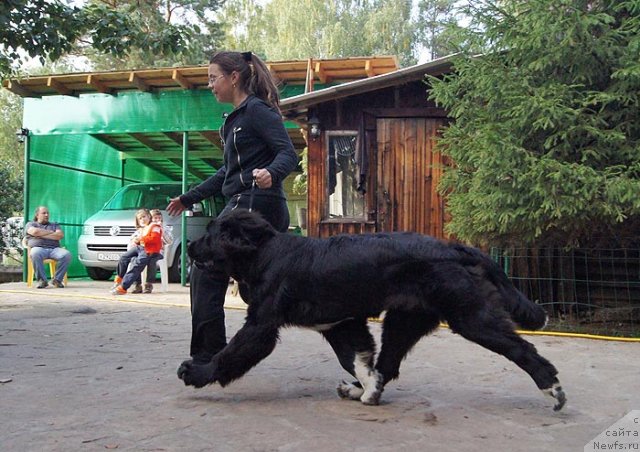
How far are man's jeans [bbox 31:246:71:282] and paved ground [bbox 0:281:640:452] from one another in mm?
6102

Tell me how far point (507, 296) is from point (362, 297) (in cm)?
81

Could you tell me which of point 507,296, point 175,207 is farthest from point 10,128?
point 507,296

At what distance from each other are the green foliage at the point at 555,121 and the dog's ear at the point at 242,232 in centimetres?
356

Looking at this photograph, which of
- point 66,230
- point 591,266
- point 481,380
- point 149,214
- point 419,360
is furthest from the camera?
point 66,230

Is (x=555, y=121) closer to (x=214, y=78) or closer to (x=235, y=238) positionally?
(x=214, y=78)

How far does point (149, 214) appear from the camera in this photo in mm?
10594

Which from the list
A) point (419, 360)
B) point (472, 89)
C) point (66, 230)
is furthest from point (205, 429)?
point (66, 230)

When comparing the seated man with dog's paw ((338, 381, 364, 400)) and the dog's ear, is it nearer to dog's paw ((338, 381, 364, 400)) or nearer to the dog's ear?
the dog's ear

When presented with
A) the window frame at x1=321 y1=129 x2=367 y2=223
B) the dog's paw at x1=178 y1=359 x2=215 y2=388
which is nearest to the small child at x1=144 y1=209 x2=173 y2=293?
the window frame at x1=321 y1=129 x2=367 y2=223

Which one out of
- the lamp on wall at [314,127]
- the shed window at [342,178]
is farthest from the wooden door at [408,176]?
the lamp on wall at [314,127]

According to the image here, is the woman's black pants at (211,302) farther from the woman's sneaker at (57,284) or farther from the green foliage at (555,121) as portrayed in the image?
the woman's sneaker at (57,284)

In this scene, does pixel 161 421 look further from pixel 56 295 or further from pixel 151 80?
pixel 151 80

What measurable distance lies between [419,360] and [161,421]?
2.29m

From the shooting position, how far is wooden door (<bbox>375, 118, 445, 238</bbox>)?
9781 millimetres
